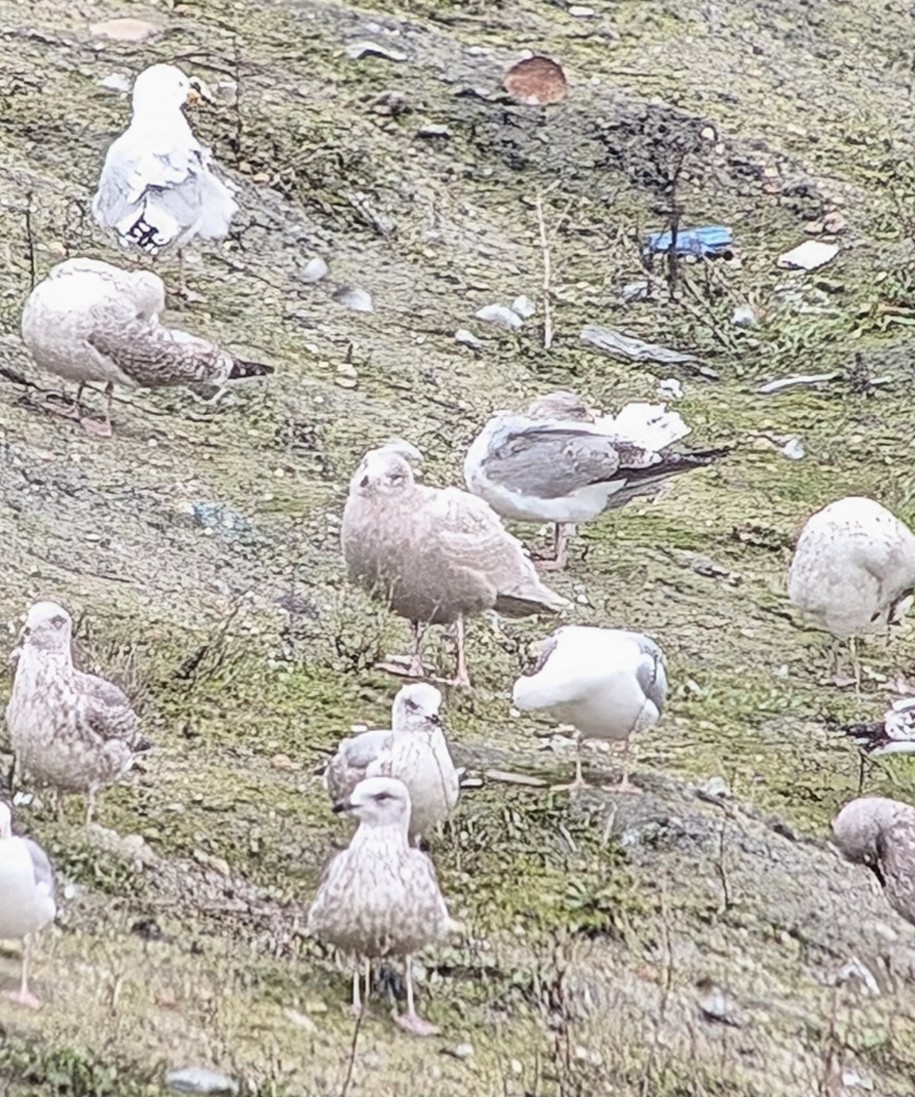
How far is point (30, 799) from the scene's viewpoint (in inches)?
209

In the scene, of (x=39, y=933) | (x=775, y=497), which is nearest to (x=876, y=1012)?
(x=39, y=933)

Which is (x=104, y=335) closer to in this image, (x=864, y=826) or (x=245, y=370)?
(x=245, y=370)

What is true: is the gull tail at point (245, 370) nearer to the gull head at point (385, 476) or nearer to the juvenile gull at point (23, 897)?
the gull head at point (385, 476)

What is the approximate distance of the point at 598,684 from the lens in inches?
220

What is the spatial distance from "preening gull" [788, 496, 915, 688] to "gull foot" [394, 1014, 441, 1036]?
92.0 inches

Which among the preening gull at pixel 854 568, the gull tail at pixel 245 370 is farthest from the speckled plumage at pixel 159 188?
the preening gull at pixel 854 568

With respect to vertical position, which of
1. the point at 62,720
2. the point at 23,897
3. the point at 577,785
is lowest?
the point at 577,785

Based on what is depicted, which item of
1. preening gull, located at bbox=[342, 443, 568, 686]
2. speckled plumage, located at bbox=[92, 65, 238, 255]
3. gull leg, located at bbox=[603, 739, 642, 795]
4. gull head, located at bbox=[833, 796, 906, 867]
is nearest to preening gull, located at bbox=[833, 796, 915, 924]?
gull head, located at bbox=[833, 796, 906, 867]

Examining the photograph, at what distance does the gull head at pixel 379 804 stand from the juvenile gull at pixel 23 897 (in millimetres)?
683

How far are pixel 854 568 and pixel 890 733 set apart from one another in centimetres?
50

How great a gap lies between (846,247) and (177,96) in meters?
2.97

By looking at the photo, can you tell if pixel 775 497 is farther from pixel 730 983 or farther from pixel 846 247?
pixel 730 983

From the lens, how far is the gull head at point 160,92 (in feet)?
28.6

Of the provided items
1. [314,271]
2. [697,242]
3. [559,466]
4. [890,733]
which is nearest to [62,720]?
[559,466]
